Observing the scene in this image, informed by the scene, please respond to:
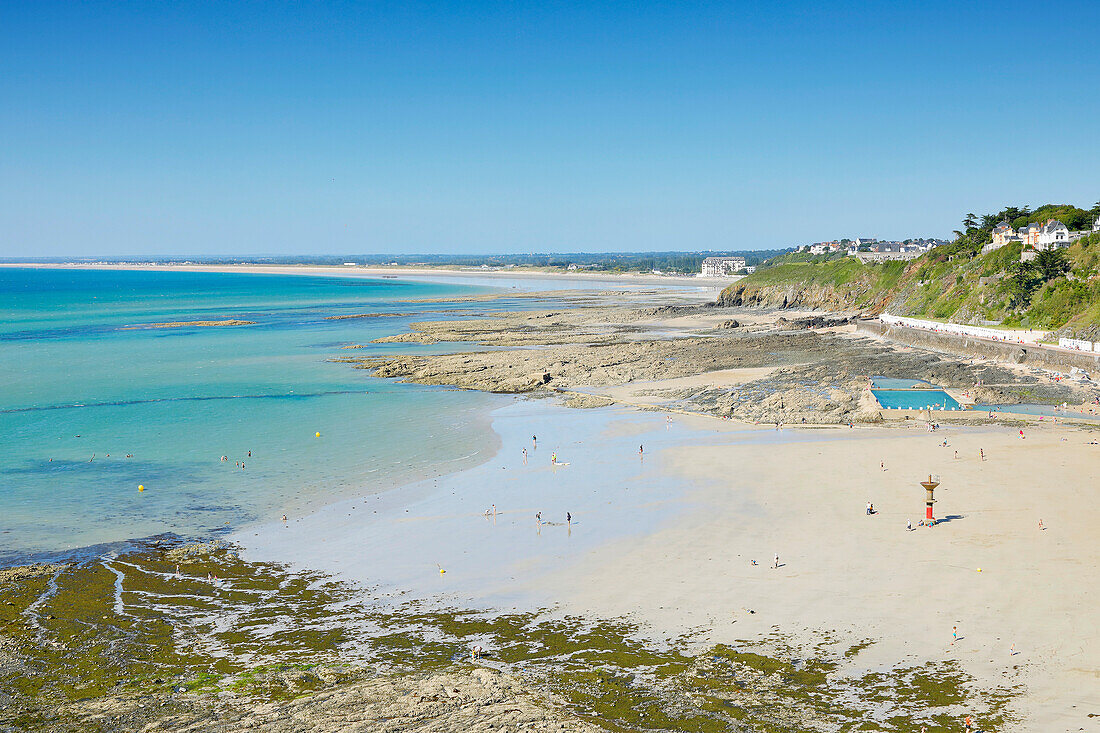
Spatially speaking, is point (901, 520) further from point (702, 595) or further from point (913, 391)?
point (913, 391)

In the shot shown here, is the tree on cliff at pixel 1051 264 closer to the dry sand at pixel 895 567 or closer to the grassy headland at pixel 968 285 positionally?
the grassy headland at pixel 968 285

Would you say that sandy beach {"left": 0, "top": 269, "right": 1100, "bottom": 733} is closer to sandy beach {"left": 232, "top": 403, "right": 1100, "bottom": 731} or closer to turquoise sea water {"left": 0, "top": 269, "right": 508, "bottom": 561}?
sandy beach {"left": 232, "top": 403, "right": 1100, "bottom": 731}

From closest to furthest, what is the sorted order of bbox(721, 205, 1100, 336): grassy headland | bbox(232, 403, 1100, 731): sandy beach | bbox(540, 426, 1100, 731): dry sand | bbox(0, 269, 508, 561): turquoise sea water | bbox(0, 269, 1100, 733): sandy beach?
1. bbox(0, 269, 1100, 733): sandy beach
2. bbox(540, 426, 1100, 731): dry sand
3. bbox(232, 403, 1100, 731): sandy beach
4. bbox(0, 269, 508, 561): turquoise sea water
5. bbox(721, 205, 1100, 336): grassy headland

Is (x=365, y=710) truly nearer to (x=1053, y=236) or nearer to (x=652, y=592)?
(x=652, y=592)

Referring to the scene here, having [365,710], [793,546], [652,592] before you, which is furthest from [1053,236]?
[365,710]

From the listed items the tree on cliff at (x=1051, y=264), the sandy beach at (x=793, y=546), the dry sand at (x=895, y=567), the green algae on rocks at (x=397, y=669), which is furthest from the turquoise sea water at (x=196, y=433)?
the tree on cliff at (x=1051, y=264)

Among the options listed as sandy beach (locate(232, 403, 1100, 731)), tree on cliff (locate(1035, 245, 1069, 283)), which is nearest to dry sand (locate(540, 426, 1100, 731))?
sandy beach (locate(232, 403, 1100, 731))

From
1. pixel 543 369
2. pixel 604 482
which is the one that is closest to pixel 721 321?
pixel 543 369
